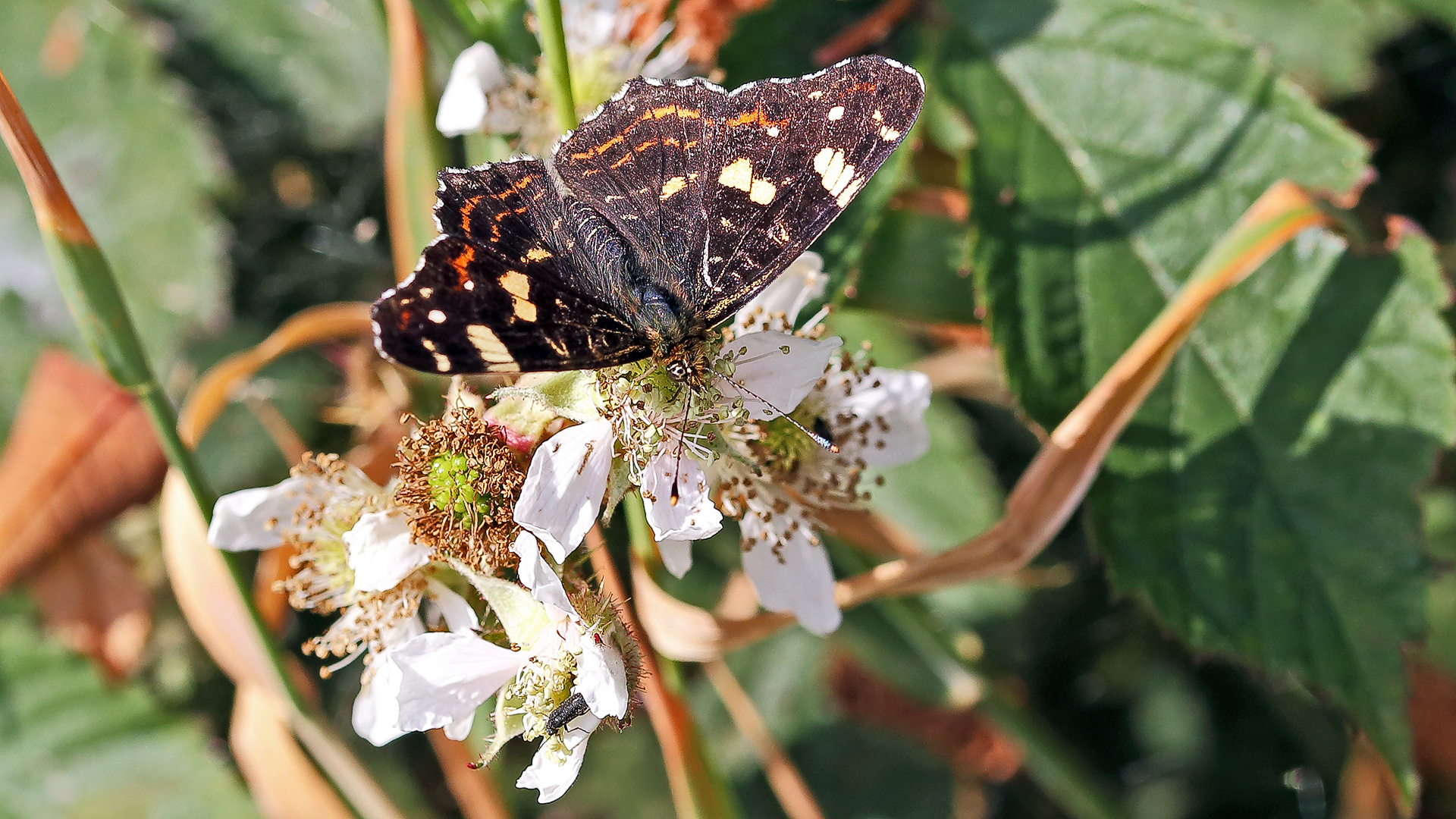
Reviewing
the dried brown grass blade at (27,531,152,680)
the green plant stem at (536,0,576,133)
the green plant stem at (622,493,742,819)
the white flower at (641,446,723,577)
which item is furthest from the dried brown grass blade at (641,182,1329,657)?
the dried brown grass blade at (27,531,152,680)

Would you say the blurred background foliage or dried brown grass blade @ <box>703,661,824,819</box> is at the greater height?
the blurred background foliage

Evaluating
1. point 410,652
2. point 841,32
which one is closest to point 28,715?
point 410,652

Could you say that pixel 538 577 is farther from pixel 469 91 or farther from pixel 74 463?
pixel 74 463

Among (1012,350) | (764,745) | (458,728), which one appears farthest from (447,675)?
(764,745)

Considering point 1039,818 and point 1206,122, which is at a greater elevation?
point 1206,122

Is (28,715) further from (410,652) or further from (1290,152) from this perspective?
(1290,152)

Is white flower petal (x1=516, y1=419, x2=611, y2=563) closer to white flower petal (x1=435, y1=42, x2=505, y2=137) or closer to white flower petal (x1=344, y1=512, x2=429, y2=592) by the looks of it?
white flower petal (x1=344, y1=512, x2=429, y2=592)
